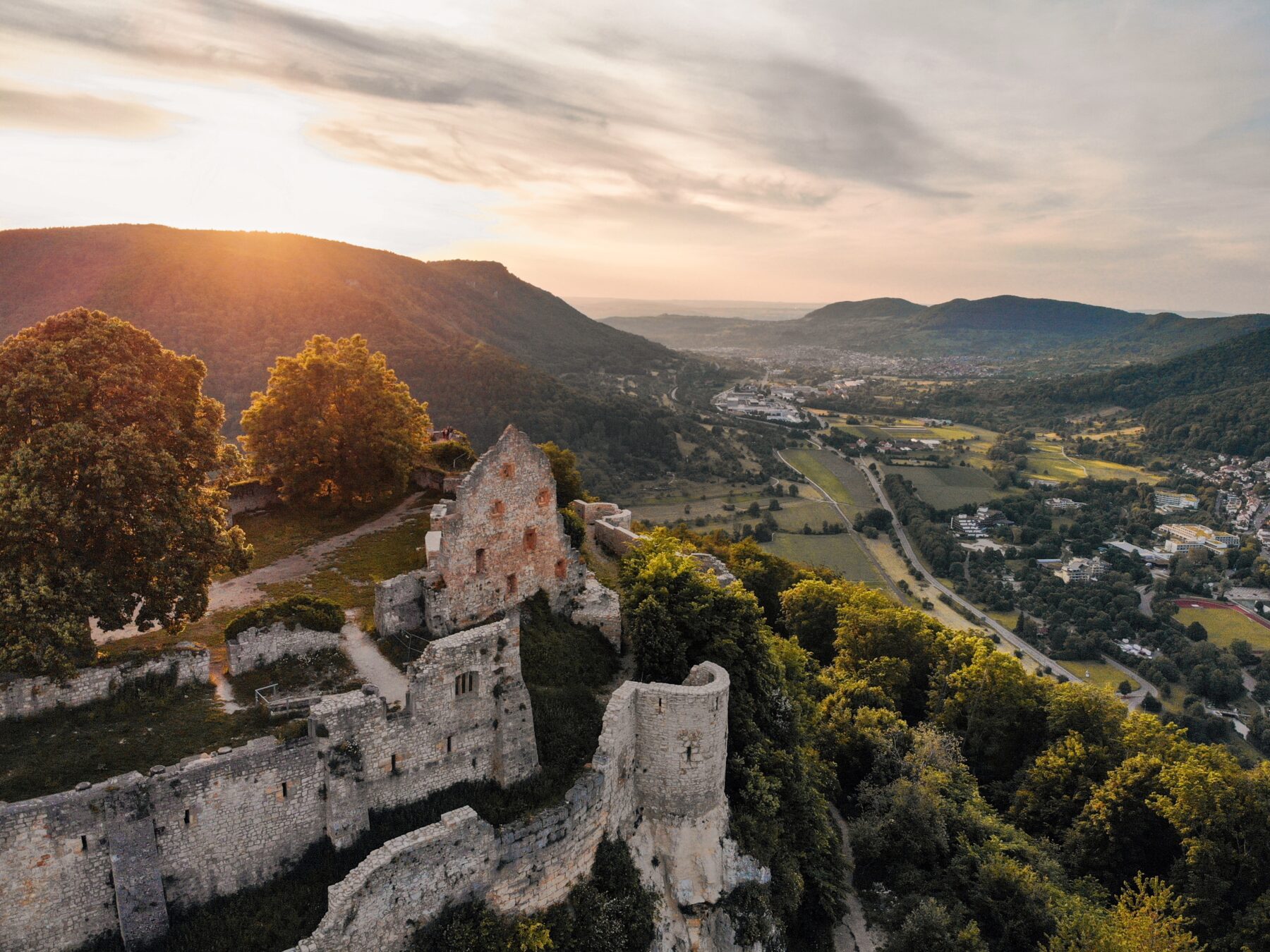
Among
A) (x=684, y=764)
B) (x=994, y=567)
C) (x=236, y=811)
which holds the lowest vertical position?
(x=994, y=567)

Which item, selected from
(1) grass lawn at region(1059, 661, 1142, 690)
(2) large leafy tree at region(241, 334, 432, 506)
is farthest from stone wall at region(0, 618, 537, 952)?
(1) grass lawn at region(1059, 661, 1142, 690)

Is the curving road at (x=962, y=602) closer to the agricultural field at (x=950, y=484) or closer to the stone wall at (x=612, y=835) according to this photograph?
the agricultural field at (x=950, y=484)

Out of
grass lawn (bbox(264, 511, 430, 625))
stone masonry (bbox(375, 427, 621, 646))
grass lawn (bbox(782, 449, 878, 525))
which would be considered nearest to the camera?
stone masonry (bbox(375, 427, 621, 646))

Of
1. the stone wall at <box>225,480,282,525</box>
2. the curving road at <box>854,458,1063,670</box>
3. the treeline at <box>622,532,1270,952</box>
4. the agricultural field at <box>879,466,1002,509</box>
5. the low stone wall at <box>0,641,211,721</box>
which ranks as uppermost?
the stone wall at <box>225,480,282,525</box>

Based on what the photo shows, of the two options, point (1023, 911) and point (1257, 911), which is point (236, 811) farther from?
point (1257, 911)

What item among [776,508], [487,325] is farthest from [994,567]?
[487,325]

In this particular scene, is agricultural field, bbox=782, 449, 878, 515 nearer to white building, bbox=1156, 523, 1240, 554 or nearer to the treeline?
white building, bbox=1156, 523, 1240, 554

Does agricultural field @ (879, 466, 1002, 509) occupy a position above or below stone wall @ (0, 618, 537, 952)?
below
